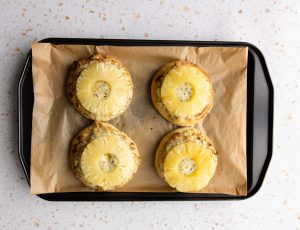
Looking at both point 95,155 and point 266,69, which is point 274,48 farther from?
point 95,155

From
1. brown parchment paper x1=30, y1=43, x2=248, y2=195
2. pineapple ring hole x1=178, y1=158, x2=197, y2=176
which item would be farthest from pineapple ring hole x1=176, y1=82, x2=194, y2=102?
pineapple ring hole x1=178, y1=158, x2=197, y2=176

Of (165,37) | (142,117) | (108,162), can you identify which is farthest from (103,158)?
(165,37)

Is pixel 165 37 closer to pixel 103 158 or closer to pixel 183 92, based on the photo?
pixel 183 92

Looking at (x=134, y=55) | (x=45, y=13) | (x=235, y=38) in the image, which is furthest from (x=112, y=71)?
(x=235, y=38)

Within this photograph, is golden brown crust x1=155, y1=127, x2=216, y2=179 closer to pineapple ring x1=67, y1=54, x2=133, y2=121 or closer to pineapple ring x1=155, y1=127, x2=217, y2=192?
pineapple ring x1=155, y1=127, x2=217, y2=192

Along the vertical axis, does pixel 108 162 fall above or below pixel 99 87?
below

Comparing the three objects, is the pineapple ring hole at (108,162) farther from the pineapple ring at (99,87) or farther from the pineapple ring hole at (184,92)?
the pineapple ring hole at (184,92)

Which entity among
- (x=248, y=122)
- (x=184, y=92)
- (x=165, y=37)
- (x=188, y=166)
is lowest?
(x=188, y=166)
